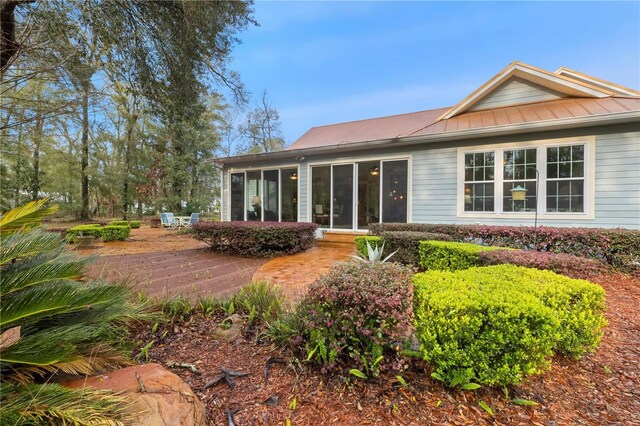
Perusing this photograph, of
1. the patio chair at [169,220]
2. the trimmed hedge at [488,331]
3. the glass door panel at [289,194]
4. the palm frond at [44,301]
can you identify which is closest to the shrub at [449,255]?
the trimmed hedge at [488,331]

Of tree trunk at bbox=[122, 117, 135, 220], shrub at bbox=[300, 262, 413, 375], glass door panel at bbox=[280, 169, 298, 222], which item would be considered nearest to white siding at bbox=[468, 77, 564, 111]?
glass door panel at bbox=[280, 169, 298, 222]

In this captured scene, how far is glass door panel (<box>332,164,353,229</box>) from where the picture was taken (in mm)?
10140

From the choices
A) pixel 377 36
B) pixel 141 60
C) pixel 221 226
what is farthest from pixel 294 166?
pixel 377 36

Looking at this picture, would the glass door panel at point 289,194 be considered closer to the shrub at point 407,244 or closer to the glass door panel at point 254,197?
the glass door panel at point 254,197

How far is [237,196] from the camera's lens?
12414 mm

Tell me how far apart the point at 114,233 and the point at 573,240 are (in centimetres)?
1434

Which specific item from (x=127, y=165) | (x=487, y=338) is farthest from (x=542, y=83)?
(x=127, y=165)

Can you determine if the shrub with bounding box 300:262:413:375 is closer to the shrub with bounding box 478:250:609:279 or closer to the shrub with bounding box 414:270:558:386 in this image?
Answer: the shrub with bounding box 414:270:558:386

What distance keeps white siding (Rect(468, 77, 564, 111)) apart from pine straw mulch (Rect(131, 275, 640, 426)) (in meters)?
7.83

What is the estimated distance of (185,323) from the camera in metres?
3.14

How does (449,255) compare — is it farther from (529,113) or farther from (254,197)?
(254,197)

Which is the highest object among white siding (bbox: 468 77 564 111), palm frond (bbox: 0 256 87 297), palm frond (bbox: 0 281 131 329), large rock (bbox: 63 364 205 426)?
white siding (bbox: 468 77 564 111)

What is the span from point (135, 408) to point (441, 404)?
1.90 meters

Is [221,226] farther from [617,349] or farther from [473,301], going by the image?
[617,349]
